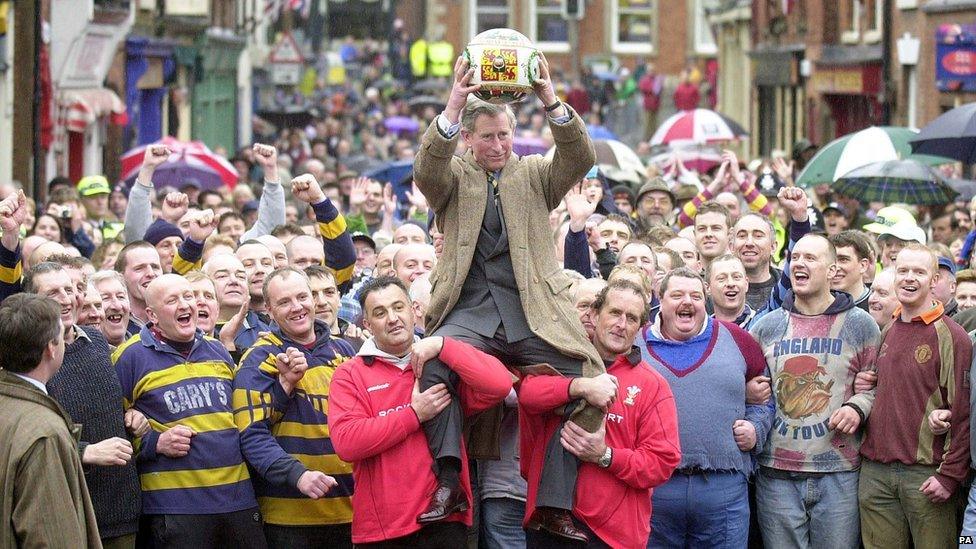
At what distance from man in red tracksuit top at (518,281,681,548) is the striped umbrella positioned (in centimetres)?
1249

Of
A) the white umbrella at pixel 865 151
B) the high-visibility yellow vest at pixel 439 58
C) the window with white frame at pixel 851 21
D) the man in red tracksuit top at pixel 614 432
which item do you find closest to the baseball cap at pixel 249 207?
the white umbrella at pixel 865 151

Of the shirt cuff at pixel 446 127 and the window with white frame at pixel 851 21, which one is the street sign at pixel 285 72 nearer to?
the window with white frame at pixel 851 21

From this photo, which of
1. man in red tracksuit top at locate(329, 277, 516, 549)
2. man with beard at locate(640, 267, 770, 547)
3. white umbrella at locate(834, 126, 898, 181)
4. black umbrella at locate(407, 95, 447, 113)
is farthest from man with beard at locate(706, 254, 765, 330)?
black umbrella at locate(407, 95, 447, 113)

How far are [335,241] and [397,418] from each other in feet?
9.03

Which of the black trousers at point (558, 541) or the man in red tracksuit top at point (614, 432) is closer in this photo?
the man in red tracksuit top at point (614, 432)

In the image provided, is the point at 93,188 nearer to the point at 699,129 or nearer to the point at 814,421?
the point at 699,129

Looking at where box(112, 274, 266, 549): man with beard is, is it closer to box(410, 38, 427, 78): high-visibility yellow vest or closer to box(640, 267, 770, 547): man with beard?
box(640, 267, 770, 547): man with beard

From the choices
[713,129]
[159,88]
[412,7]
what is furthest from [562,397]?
[412,7]

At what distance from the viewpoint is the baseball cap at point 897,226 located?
1127 cm

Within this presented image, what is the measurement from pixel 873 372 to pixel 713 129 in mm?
12007

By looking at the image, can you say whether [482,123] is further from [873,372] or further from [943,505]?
[943,505]

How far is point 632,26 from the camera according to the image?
57594 millimetres

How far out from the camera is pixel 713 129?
20.2m

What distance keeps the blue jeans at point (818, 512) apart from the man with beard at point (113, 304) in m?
3.40
